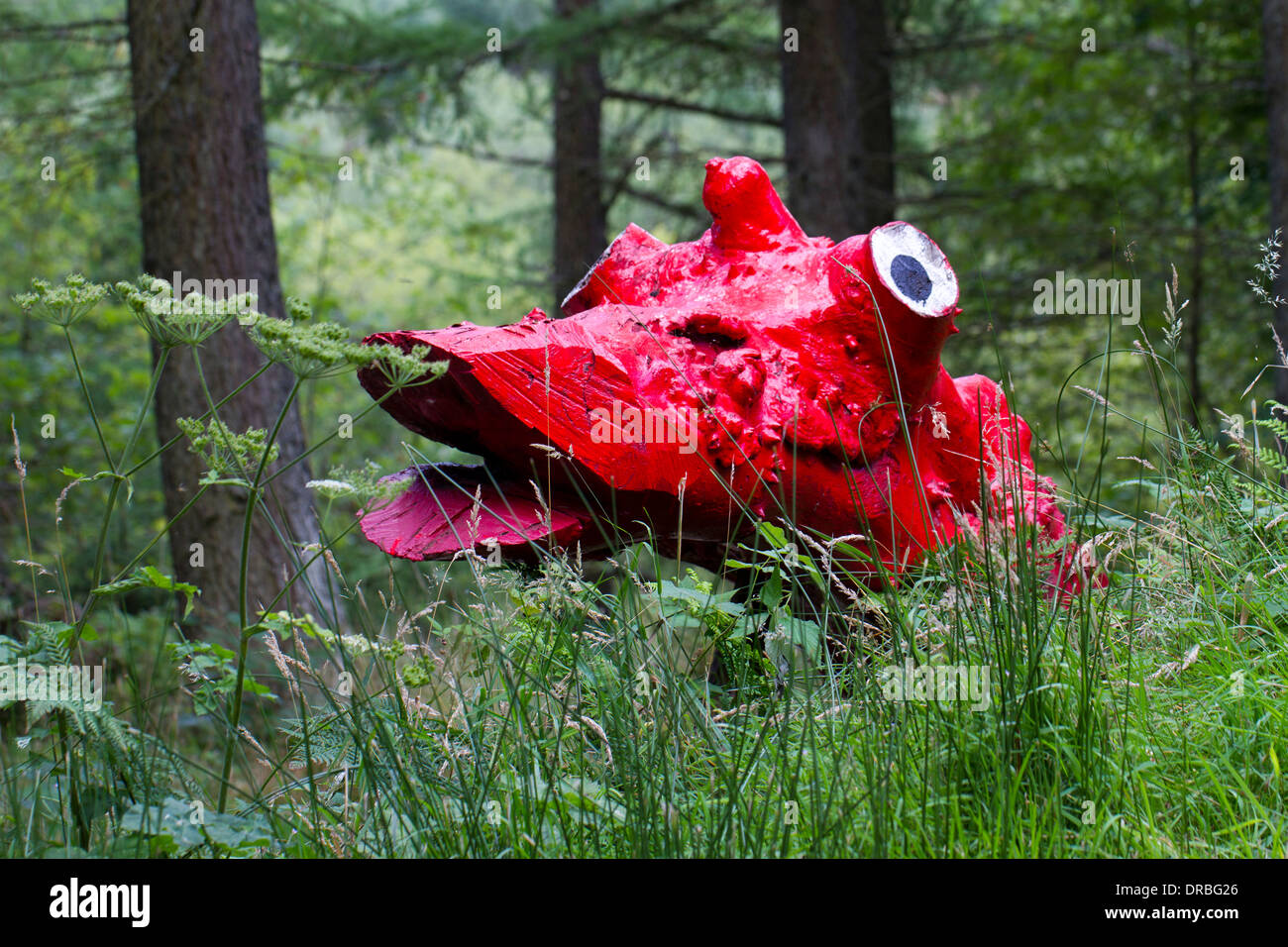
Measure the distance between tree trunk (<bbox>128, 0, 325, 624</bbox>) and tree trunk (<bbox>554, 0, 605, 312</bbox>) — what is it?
4.14 m

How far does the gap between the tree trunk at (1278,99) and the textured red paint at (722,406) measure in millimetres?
5067

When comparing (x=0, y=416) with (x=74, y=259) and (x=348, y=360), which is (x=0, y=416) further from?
(x=348, y=360)

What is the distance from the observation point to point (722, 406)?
250 cm

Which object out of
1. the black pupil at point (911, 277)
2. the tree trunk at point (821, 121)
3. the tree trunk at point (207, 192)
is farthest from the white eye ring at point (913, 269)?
the tree trunk at point (821, 121)

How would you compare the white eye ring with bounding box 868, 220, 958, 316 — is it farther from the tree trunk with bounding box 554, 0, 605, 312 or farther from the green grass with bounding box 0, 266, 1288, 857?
the tree trunk with bounding box 554, 0, 605, 312

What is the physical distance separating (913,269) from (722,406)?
1.97 feet

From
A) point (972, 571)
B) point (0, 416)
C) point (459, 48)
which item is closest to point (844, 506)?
Answer: point (972, 571)

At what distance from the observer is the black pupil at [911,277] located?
252 cm

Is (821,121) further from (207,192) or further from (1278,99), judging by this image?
(207,192)

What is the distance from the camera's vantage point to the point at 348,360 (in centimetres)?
180

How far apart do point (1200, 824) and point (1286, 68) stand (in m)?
6.53

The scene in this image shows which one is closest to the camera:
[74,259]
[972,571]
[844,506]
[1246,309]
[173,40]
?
[972,571]

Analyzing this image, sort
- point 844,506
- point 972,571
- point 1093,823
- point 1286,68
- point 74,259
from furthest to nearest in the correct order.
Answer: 1. point 74,259
2. point 1286,68
3. point 844,506
4. point 972,571
5. point 1093,823

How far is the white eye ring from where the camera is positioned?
2.51 meters
